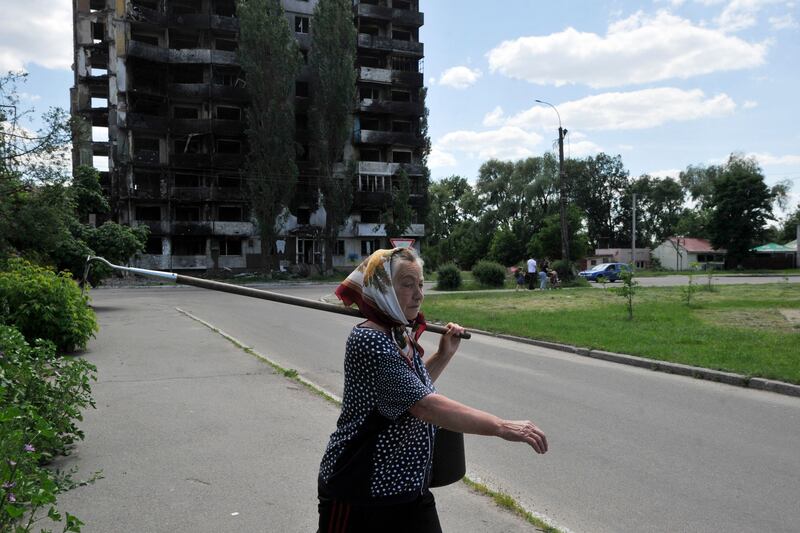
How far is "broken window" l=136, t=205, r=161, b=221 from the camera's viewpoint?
5188cm

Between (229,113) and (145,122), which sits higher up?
(229,113)

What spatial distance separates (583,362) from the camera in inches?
442

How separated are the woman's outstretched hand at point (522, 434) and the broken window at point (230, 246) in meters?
53.5

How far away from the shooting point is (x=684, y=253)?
80.2 metres

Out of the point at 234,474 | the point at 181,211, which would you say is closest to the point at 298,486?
the point at 234,474

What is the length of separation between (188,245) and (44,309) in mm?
43919

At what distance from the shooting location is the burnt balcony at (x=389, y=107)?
187 feet

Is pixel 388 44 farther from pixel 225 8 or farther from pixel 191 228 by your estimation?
pixel 191 228

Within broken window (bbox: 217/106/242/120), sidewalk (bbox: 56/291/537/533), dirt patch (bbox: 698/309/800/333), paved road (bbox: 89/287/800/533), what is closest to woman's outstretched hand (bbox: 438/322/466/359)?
sidewalk (bbox: 56/291/537/533)

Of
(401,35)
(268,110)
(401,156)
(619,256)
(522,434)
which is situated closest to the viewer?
(522,434)

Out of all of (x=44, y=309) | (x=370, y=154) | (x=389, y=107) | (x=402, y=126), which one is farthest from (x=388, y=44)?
(x=44, y=309)

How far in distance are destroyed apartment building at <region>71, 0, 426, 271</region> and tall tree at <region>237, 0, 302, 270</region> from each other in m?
2.23

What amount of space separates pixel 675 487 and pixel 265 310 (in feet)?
58.8

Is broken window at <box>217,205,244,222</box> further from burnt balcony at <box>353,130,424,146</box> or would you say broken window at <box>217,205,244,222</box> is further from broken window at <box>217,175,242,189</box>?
burnt balcony at <box>353,130,424,146</box>
